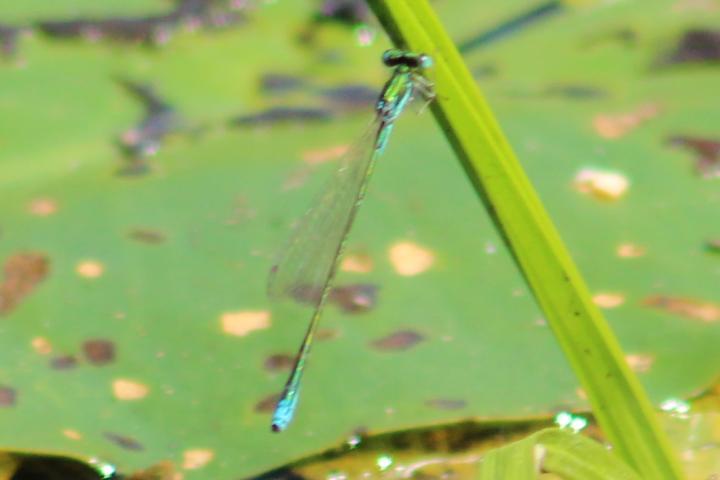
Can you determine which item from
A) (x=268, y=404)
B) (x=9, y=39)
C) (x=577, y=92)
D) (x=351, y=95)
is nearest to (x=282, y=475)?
(x=268, y=404)

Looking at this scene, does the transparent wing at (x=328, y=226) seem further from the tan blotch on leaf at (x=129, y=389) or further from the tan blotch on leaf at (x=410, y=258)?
the tan blotch on leaf at (x=129, y=389)

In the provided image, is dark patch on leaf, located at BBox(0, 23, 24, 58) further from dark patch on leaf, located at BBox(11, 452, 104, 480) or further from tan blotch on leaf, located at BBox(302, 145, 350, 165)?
dark patch on leaf, located at BBox(11, 452, 104, 480)

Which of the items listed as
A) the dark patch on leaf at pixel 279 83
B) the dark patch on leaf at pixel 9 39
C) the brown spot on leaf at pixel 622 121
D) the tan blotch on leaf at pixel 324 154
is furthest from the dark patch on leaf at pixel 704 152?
the dark patch on leaf at pixel 9 39

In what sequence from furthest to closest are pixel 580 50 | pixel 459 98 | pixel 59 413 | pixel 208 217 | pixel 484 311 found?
pixel 580 50
pixel 208 217
pixel 484 311
pixel 59 413
pixel 459 98

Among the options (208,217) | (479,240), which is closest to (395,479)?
(479,240)

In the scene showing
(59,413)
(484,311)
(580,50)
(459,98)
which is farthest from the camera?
(580,50)

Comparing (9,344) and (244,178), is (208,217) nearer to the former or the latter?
(244,178)

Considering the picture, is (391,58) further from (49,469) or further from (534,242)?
(49,469)
